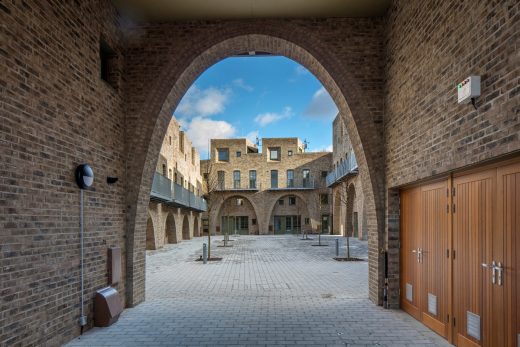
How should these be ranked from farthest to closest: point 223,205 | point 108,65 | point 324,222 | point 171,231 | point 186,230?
point 223,205 → point 324,222 → point 186,230 → point 171,231 → point 108,65

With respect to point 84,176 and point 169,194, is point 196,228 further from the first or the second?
point 84,176

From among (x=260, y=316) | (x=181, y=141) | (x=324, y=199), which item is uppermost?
(x=181, y=141)

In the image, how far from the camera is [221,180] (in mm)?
42562

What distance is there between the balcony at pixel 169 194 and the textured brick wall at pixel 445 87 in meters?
10.5

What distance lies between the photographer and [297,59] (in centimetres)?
850

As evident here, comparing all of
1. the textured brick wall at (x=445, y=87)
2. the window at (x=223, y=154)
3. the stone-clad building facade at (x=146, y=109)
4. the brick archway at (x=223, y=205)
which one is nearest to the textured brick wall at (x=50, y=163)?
the stone-clad building facade at (x=146, y=109)

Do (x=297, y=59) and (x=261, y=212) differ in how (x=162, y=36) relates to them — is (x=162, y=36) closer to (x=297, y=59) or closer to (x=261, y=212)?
(x=297, y=59)

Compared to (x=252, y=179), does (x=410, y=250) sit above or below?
below

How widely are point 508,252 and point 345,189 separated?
25.9 meters

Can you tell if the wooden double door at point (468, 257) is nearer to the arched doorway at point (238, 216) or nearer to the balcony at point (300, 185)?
the balcony at point (300, 185)

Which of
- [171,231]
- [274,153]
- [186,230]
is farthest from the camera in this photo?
[274,153]

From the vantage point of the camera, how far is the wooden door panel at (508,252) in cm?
389

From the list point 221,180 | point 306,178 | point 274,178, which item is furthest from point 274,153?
point 221,180

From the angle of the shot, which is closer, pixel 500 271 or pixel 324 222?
pixel 500 271
